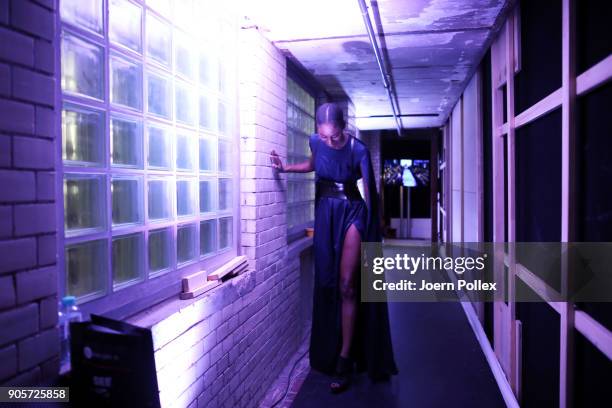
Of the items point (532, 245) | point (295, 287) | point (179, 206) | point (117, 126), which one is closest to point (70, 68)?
point (117, 126)

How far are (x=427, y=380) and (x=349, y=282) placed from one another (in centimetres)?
89

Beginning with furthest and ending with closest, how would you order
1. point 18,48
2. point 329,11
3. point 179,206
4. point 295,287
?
point 295,287, point 329,11, point 179,206, point 18,48

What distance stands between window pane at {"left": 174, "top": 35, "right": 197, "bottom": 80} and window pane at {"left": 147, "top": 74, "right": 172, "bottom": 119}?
139 mm

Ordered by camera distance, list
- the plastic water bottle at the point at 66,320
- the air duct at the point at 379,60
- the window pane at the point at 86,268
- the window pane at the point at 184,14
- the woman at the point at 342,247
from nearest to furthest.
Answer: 1. the plastic water bottle at the point at 66,320
2. the window pane at the point at 86,268
3. the window pane at the point at 184,14
4. the air duct at the point at 379,60
5. the woman at the point at 342,247

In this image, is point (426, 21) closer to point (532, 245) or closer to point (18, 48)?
point (532, 245)

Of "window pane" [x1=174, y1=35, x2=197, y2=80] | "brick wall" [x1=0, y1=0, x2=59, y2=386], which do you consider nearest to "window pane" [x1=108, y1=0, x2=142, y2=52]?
"window pane" [x1=174, y1=35, x2=197, y2=80]

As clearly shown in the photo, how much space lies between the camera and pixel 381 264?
10.4 feet

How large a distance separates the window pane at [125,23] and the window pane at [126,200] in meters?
0.50

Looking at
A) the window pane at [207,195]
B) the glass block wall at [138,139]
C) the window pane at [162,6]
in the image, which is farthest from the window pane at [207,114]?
the window pane at [162,6]

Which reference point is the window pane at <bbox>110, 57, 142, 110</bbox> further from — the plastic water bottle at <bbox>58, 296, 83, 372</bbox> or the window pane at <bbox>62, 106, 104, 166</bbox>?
the plastic water bottle at <bbox>58, 296, 83, 372</bbox>

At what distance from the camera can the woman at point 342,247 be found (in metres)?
2.95

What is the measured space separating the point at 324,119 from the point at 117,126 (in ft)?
4.94

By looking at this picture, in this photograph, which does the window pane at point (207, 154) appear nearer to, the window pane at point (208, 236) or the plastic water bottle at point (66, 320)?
the window pane at point (208, 236)

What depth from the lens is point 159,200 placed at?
1.89m
